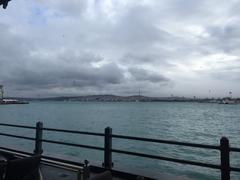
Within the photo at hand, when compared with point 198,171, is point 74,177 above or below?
above

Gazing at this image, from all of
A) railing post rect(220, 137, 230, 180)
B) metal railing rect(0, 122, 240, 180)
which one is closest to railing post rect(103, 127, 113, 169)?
metal railing rect(0, 122, 240, 180)

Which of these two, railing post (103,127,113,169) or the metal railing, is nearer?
the metal railing

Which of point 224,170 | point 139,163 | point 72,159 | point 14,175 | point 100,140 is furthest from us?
point 100,140

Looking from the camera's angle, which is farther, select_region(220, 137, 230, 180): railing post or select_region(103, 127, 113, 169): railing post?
select_region(103, 127, 113, 169): railing post

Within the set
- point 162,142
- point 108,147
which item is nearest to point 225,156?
point 162,142

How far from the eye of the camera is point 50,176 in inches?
279

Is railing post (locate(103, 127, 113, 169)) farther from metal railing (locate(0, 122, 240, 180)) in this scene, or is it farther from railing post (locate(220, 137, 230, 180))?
railing post (locate(220, 137, 230, 180))

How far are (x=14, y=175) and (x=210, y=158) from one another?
19.2 metres

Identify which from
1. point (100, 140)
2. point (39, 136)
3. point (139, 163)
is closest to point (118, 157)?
point (139, 163)

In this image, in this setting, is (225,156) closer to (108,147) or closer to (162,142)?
(162,142)

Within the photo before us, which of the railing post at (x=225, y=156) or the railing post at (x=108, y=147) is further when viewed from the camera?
the railing post at (x=108, y=147)

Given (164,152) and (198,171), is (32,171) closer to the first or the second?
(198,171)

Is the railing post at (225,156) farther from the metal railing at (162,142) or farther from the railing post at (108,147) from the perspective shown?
the railing post at (108,147)

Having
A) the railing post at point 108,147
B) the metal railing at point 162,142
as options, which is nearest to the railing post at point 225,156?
the metal railing at point 162,142
